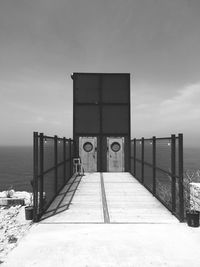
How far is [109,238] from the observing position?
5.30 m

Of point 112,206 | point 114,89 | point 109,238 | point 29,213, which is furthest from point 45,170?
point 114,89

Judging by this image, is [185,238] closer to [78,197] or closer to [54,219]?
[54,219]

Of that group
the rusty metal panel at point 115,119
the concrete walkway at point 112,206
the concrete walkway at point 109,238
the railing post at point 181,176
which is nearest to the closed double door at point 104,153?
the rusty metal panel at point 115,119

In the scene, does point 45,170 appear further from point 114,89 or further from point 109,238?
point 114,89

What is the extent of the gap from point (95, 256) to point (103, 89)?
1257 centimetres

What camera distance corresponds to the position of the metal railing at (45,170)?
6.46 meters

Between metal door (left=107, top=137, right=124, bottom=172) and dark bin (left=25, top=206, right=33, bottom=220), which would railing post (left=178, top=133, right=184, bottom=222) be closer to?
A: dark bin (left=25, top=206, right=33, bottom=220)

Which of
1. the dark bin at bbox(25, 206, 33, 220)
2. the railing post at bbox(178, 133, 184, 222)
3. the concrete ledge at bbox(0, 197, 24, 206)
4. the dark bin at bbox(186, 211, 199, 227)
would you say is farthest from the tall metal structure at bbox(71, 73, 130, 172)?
the dark bin at bbox(186, 211, 199, 227)

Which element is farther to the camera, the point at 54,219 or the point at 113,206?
the point at 113,206

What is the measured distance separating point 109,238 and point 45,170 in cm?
319

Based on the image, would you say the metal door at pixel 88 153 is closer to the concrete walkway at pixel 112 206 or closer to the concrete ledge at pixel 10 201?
the concrete ledge at pixel 10 201

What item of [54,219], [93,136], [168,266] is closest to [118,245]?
[168,266]

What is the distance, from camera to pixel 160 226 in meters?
6.09

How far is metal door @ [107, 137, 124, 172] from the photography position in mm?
15617
